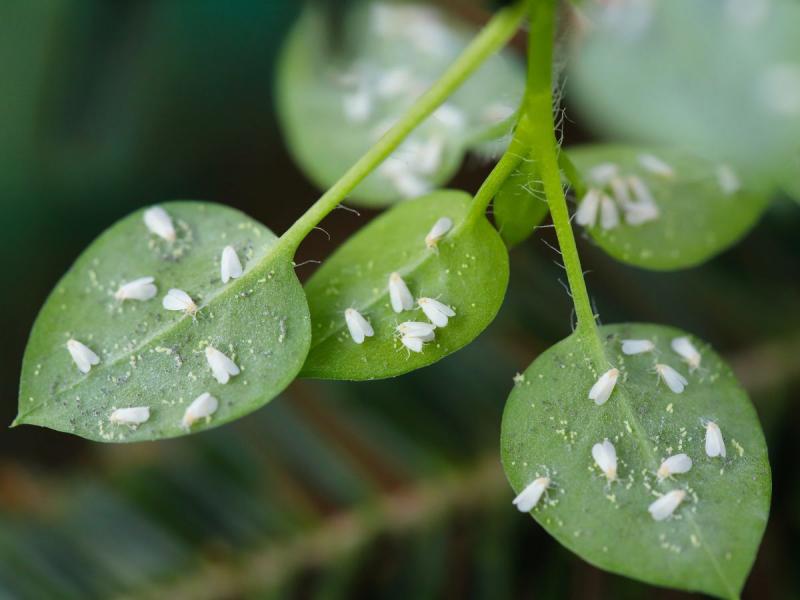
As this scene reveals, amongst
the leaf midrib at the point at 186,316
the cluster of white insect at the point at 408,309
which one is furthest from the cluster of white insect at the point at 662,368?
the leaf midrib at the point at 186,316

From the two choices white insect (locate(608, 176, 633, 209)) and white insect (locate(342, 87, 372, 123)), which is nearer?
white insect (locate(608, 176, 633, 209))

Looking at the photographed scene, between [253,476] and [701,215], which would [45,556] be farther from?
[701,215]

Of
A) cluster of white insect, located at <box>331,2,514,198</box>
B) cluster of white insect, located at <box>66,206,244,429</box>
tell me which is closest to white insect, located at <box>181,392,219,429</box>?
cluster of white insect, located at <box>66,206,244,429</box>

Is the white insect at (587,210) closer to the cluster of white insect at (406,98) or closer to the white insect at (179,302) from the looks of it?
the cluster of white insect at (406,98)

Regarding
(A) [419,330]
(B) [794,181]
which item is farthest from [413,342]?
(B) [794,181]

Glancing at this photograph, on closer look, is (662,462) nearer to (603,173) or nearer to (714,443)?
(714,443)

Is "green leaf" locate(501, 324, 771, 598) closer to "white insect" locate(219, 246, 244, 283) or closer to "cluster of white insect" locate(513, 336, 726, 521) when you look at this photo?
"cluster of white insect" locate(513, 336, 726, 521)

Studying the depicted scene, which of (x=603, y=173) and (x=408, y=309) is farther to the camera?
(x=603, y=173)
